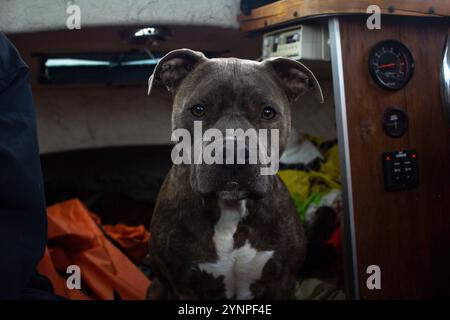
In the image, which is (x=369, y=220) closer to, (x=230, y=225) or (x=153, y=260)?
(x=230, y=225)

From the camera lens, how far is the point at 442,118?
1974mm

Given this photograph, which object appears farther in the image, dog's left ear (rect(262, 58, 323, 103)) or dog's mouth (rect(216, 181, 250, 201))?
dog's left ear (rect(262, 58, 323, 103))

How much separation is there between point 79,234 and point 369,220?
1.20 meters

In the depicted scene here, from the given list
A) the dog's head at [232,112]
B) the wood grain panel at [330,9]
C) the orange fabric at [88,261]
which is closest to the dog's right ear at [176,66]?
the dog's head at [232,112]

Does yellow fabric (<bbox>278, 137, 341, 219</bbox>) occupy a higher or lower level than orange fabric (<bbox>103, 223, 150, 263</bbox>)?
higher

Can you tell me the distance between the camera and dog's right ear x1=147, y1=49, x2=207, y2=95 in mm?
1573

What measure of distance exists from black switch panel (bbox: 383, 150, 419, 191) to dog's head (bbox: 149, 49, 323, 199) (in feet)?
1.38

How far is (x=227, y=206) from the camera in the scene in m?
1.69

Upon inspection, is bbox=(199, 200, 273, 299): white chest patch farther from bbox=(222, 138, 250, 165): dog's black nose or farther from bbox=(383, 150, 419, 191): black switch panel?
bbox=(383, 150, 419, 191): black switch panel

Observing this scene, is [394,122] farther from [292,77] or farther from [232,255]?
[232,255]

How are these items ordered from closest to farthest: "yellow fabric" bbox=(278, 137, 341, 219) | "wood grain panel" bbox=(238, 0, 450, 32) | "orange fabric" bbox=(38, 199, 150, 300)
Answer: "wood grain panel" bbox=(238, 0, 450, 32) → "orange fabric" bbox=(38, 199, 150, 300) → "yellow fabric" bbox=(278, 137, 341, 219)

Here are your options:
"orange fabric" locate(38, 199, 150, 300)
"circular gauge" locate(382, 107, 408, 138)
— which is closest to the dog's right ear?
"circular gauge" locate(382, 107, 408, 138)

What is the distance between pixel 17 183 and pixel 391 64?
1236mm

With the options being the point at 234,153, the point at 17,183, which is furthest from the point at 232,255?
the point at 17,183
